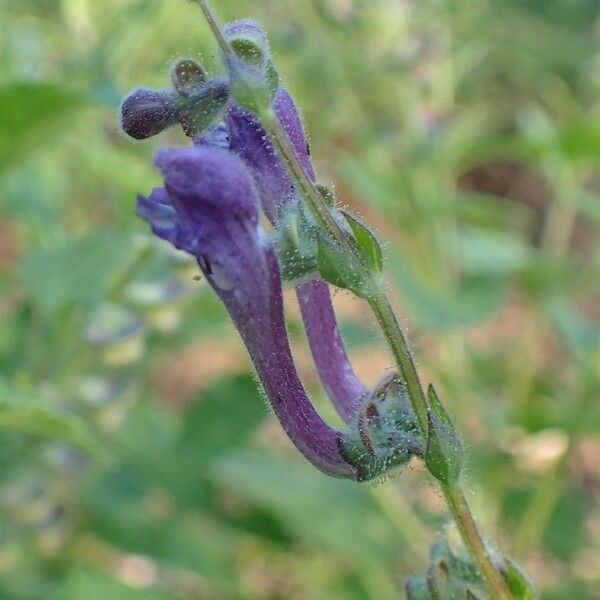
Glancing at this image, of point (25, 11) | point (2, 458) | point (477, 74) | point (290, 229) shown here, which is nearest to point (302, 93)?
point (25, 11)

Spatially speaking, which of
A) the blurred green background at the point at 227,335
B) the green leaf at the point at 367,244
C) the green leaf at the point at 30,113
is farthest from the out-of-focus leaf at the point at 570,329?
the green leaf at the point at 367,244

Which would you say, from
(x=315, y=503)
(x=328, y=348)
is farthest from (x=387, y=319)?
(x=315, y=503)

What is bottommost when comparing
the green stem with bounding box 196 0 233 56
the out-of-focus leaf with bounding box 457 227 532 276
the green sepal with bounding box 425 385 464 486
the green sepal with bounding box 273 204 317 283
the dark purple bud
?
the green sepal with bounding box 425 385 464 486

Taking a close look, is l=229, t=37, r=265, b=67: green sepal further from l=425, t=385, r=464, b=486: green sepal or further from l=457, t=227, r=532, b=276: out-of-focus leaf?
l=457, t=227, r=532, b=276: out-of-focus leaf

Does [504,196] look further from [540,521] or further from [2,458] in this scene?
[2,458]

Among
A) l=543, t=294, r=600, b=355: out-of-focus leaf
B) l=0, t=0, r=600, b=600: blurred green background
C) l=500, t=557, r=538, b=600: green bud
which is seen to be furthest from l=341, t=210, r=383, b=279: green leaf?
l=543, t=294, r=600, b=355: out-of-focus leaf
